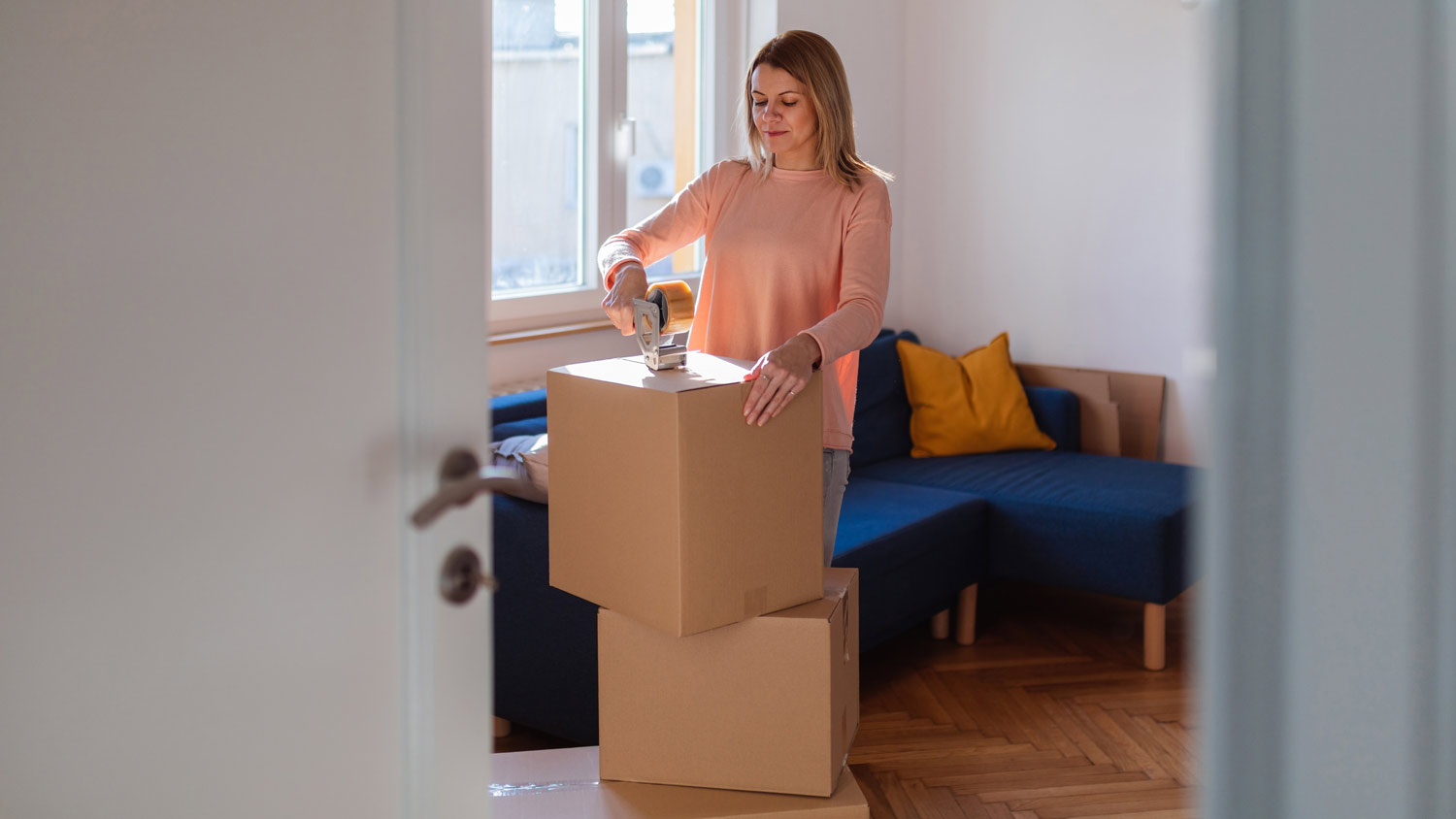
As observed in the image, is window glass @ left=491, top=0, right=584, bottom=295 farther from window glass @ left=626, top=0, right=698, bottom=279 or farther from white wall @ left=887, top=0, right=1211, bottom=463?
white wall @ left=887, top=0, right=1211, bottom=463

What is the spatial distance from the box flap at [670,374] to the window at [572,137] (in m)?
1.57

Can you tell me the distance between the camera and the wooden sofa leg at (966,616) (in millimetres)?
3271

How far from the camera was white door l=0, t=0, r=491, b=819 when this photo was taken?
86 cm

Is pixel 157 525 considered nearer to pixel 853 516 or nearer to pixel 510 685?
pixel 510 685

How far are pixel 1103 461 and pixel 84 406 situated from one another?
10.5ft

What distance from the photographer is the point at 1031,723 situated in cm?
277

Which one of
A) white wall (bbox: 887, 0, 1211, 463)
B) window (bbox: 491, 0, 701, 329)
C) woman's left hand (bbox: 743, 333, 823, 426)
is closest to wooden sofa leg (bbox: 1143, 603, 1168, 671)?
white wall (bbox: 887, 0, 1211, 463)

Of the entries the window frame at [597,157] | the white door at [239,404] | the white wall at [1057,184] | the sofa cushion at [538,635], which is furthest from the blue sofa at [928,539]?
the white door at [239,404]

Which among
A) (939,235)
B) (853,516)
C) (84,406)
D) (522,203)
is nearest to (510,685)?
(853,516)

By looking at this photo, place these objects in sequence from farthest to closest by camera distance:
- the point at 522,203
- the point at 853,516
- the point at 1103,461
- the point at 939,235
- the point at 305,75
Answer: the point at 939,235
the point at 1103,461
the point at 522,203
the point at 853,516
the point at 305,75

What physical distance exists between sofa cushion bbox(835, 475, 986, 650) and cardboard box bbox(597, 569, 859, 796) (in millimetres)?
906

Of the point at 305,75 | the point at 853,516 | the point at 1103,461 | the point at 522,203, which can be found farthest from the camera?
the point at 1103,461

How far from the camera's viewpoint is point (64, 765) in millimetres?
884

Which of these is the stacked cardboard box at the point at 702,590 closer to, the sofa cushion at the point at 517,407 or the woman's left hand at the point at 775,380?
the woman's left hand at the point at 775,380
